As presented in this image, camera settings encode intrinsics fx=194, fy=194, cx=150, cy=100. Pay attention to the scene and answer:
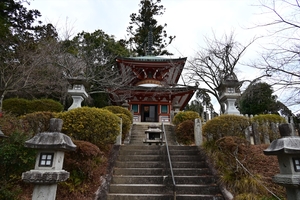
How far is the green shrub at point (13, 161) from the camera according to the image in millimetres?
4152

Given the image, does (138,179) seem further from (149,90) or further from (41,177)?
(149,90)

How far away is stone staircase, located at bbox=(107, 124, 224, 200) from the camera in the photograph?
4.78 metres

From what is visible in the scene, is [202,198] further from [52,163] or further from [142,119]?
[142,119]

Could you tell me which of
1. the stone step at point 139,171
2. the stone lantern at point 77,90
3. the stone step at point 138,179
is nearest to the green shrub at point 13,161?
the stone step at point 138,179

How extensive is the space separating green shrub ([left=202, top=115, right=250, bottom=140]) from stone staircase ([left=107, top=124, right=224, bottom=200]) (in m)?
0.84

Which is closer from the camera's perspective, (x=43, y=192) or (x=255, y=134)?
(x=43, y=192)

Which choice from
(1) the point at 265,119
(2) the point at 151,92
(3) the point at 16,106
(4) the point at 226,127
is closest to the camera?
(4) the point at 226,127

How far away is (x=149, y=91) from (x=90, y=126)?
11.7 meters

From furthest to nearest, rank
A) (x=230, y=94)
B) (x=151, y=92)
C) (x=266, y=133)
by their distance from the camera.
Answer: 1. (x=151, y=92)
2. (x=230, y=94)
3. (x=266, y=133)

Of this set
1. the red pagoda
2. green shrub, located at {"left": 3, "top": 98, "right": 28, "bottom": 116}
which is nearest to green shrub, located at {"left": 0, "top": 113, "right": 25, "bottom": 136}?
green shrub, located at {"left": 3, "top": 98, "right": 28, "bottom": 116}

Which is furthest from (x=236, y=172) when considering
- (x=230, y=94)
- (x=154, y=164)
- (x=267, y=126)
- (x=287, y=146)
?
(x=230, y=94)

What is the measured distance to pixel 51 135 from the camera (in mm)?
3514

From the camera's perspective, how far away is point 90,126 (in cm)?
601

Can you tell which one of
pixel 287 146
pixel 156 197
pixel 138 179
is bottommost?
pixel 156 197
